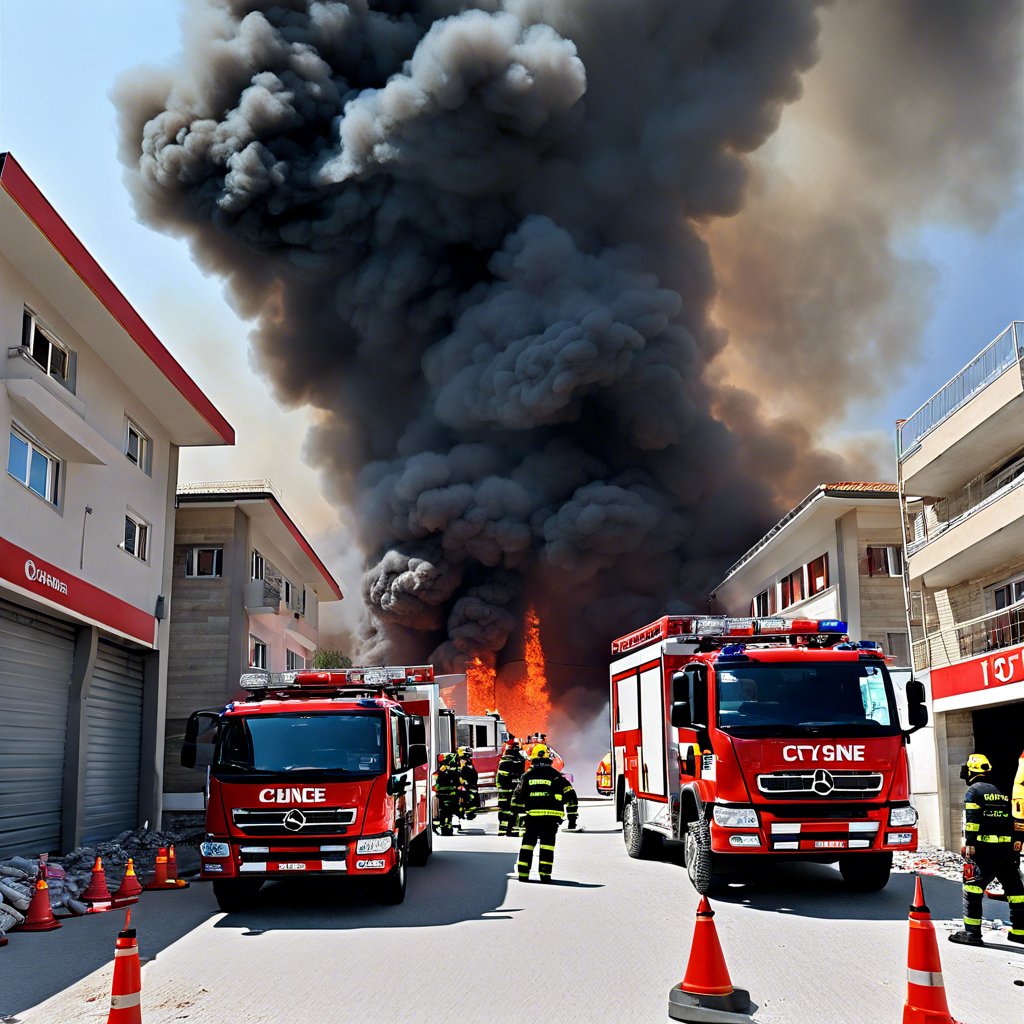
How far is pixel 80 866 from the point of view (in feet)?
45.0

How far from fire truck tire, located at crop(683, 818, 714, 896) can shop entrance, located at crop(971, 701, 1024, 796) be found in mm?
8866

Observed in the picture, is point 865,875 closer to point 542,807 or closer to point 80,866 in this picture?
point 542,807

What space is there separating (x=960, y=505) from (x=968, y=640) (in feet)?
7.46

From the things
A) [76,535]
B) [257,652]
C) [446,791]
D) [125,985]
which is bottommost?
[125,985]

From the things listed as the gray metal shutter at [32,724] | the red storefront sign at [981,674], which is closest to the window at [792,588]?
the red storefront sign at [981,674]

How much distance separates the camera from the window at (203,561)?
2542 centimetres

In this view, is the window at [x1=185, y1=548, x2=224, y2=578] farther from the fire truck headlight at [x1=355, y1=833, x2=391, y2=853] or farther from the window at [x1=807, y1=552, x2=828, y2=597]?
the fire truck headlight at [x1=355, y1=833, x2=391, y2=853]

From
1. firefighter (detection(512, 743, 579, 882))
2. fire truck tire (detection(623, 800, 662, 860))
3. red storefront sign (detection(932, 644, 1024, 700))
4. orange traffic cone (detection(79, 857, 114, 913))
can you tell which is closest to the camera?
orange traffic cone (detection(79, 857, 114, 913))

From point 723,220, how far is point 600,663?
68.6 feet

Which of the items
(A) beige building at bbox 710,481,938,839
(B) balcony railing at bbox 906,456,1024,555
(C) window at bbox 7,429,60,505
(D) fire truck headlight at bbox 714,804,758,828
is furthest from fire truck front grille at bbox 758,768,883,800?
(A) beige building at bbox 710,481,938,839

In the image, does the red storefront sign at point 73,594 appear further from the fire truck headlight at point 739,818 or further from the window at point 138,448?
the fire truck headlight at point 739,818

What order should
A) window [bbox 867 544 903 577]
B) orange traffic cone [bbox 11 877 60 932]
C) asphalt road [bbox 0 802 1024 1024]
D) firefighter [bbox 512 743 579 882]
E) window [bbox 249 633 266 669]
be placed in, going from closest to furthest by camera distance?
asphalt road [bbox 0 802 1024 1024], orange traffic cone [bbox 11 877 60 932], firefighter [bbox 512 743 579 882], window [bbox 867 544 903 577], window [bbox 249 633 266 669]

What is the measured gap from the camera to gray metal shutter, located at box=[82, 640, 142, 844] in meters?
16.3

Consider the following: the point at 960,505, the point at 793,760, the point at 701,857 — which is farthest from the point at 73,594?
the point at 960,505
